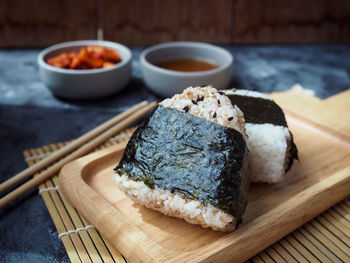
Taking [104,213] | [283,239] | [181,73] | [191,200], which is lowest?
[283,239]

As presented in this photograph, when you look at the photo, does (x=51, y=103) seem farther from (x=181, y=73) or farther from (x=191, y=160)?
(x=191, y=160)

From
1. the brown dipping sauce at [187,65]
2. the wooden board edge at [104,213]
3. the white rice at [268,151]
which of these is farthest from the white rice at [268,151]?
the brown dipping sauce at [187,65]

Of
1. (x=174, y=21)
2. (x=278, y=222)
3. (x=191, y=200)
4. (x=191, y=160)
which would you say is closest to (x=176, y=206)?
(x=191, y=200)

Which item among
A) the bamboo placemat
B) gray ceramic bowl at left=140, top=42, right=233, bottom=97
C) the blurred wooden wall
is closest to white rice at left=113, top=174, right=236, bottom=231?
the bamboo placemat

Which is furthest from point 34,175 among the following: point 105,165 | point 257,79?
point 257,79

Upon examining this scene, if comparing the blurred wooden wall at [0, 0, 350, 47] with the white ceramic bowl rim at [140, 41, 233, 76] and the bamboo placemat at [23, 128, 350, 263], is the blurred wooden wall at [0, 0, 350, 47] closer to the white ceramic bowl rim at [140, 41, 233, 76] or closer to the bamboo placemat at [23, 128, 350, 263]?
the white ceramic bowl rim at [140, 41, 233, 76]

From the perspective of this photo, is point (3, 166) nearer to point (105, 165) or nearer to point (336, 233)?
point (105, 165)
